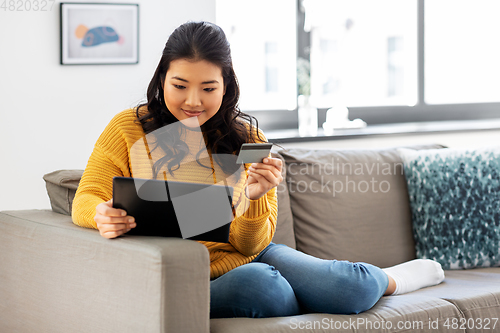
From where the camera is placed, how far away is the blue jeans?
1333mm

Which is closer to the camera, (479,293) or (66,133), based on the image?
(479,293)

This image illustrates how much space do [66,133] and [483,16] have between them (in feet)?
8.65

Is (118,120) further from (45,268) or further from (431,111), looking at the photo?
(431,111)

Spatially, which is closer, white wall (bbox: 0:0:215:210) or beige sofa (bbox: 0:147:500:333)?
beige sofa (bbox: 0:147:500:333)

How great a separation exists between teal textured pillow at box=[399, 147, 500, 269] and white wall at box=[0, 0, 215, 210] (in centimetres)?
113

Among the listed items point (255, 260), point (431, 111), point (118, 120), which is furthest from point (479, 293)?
point (431, 111)

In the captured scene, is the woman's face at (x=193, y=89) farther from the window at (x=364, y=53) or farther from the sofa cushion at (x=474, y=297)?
the window at (x=364, y=53)

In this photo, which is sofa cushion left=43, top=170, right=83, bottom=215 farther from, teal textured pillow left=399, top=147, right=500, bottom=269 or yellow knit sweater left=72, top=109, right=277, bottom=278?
teal textured pillow left=399, top=147, right=500, bottom=269

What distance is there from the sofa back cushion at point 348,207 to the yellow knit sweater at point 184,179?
0.40 meters

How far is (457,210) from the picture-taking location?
1937 millimetres

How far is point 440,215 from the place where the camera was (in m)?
1.93

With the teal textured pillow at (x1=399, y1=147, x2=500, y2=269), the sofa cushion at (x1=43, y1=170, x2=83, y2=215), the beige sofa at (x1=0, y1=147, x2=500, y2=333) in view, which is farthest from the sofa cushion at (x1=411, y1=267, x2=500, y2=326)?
the sofa cushion at (x1=43, y1=170, x2=83, y2=215)

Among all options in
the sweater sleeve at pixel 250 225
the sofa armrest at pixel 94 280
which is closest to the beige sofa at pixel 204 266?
the sofa armrest at pixel 94 280

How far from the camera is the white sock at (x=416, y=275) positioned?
1.64 metres
